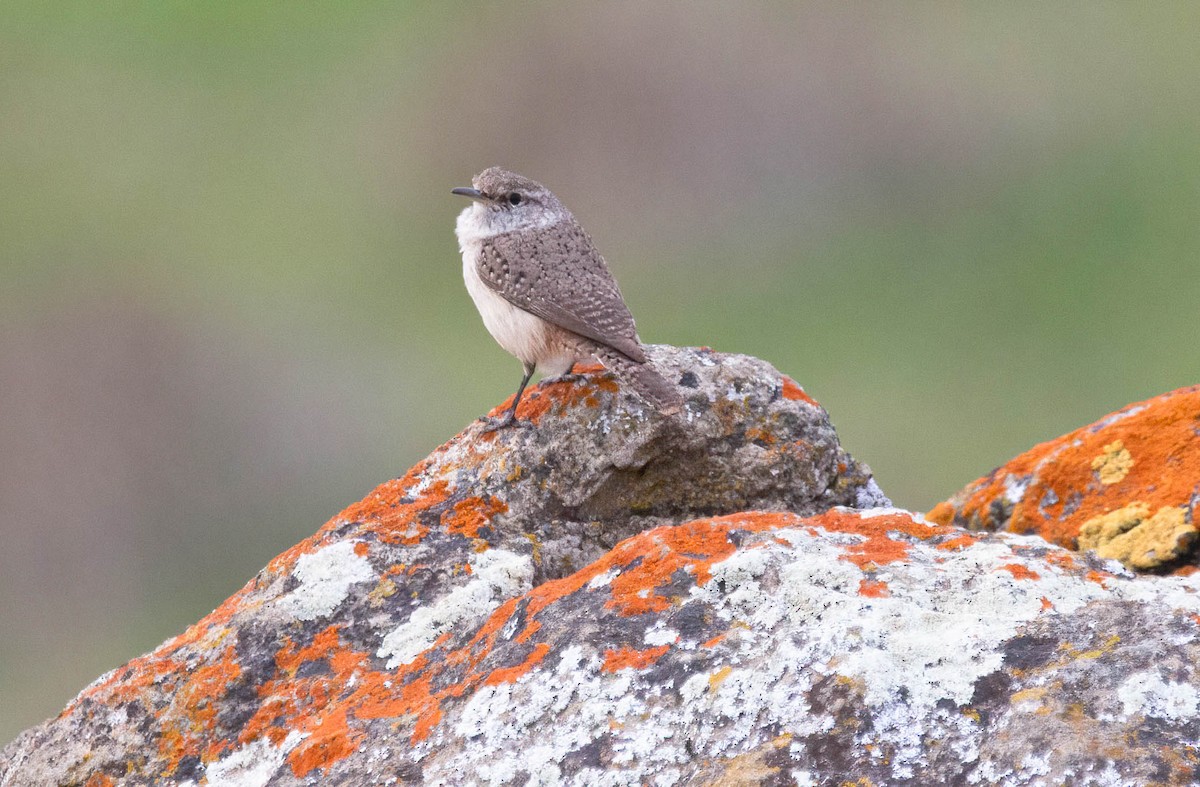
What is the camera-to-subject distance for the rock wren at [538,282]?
6672 millimetres

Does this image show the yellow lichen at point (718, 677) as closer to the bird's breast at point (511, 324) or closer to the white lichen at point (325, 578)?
the white lichen at point (325, 578)

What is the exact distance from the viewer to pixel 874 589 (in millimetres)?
4004

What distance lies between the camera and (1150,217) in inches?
732

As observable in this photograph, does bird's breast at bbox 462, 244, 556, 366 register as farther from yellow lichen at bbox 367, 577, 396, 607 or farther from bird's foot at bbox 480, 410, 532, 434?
yellow lichen at bbox 367, 577, 396, 607

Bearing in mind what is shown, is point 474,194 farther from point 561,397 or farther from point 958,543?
point 958,543

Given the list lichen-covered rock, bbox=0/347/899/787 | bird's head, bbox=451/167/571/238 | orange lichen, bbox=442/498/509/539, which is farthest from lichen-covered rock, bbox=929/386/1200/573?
bird's head, bbox=451/167/571/238

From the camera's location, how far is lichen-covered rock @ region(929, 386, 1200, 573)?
4.92 meters

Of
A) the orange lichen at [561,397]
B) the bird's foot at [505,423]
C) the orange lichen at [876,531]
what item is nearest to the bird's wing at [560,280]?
the orange lichen at [561,397]

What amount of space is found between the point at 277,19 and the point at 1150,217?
539 inches

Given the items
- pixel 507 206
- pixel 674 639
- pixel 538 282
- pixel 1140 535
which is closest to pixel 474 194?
pixel 507 206

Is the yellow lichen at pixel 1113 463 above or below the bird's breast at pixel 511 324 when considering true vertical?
below

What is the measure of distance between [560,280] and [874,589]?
3471 mm

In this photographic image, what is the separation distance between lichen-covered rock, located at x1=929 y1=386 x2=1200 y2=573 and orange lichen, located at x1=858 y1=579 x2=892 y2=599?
1.29 metres

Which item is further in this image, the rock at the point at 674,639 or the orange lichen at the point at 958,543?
the orange lichen at the point at 958,543
